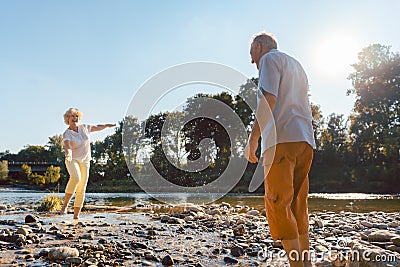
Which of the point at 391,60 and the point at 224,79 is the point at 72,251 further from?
the point at 391,60

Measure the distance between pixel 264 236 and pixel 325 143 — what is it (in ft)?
125

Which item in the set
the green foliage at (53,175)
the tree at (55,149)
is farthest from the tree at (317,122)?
the tree at (55,149)

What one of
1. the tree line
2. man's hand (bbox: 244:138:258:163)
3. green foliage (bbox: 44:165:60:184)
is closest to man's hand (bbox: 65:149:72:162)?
man's hand (bbox: 244:138:258:163)

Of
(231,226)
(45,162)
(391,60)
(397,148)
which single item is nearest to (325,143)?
(397,148)

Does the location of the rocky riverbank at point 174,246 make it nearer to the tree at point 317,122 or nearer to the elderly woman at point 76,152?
the elderly woman at point 76,152

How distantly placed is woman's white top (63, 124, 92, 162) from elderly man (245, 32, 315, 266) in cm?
448

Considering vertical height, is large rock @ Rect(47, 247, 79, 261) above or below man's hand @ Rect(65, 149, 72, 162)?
below

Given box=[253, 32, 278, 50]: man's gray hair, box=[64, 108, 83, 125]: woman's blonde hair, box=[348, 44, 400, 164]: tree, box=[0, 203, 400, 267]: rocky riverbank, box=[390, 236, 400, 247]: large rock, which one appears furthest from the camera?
box=[348, 44, 400, 164]: tree

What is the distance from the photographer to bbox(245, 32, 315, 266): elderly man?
2.81 m

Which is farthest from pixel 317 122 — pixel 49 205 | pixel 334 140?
pixel 49 205

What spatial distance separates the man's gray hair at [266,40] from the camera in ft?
10.9

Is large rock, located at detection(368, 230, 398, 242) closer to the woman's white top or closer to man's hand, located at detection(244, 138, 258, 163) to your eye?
man's hand, located at detection(244, 138, 258, 163)

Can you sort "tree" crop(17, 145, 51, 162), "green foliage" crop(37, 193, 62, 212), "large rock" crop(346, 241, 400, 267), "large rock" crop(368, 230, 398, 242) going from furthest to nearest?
"tree" crop(17, 145, 51, 162) < "green foliage" crop(37, 193, 62, 212) < "large rock" crop(368, 230, 398, 242) < "large rock" crop(346, 241, 400, 267)

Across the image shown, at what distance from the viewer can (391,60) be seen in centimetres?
3862
